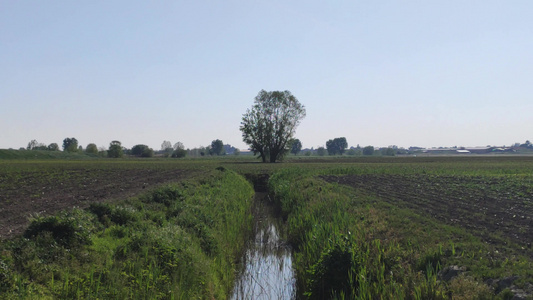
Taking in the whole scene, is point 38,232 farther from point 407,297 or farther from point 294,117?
point 294,117

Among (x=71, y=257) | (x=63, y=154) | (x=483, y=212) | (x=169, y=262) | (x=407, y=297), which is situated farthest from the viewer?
(x=63, y=154)

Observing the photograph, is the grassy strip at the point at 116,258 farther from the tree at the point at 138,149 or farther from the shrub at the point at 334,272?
the tree at the point at 138,149

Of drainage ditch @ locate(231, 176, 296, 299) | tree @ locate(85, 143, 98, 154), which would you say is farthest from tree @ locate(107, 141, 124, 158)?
drainage ditch @ locate(231, 176, 296, 299)

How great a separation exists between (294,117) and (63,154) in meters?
69.6

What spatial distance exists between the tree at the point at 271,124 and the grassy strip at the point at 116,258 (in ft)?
256

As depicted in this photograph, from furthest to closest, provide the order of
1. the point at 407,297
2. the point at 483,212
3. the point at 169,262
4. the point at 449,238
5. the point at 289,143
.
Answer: the point at 289,143
the point at 483,212
the point at 449,238
the point at 169,262
the point at 407,297

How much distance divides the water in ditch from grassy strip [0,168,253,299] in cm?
53

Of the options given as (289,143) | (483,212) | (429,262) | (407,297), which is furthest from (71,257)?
(289,143)

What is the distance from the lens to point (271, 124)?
93.6m

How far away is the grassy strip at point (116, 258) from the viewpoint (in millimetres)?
7809

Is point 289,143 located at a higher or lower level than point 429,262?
higher

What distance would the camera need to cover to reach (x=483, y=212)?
1753cm

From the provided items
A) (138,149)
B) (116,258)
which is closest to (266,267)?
(116,258)

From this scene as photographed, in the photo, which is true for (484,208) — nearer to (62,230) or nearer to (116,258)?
(116,258)
